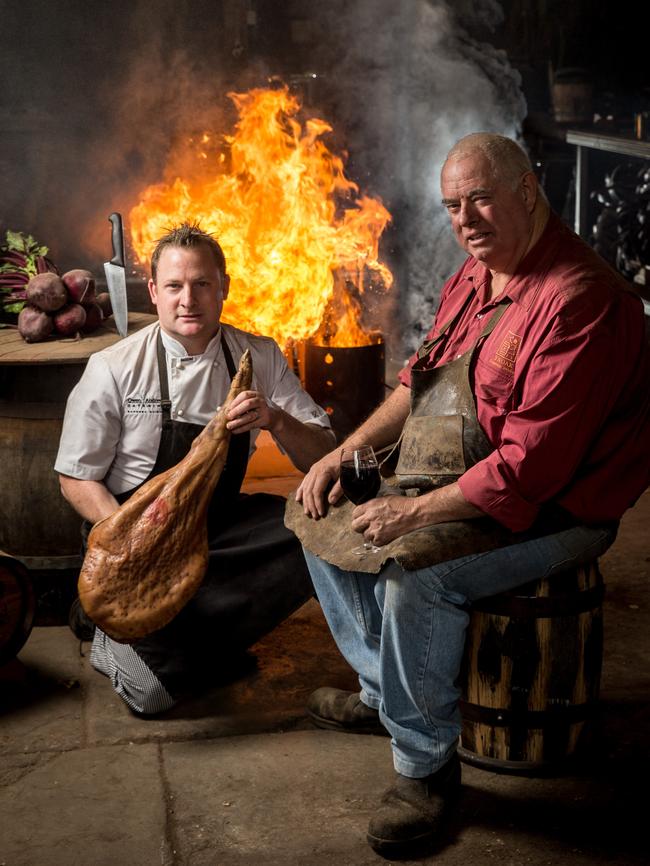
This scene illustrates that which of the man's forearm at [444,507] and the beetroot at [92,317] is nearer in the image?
the man's forearm at [444,507]

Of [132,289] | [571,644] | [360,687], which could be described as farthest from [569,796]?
[132,289]

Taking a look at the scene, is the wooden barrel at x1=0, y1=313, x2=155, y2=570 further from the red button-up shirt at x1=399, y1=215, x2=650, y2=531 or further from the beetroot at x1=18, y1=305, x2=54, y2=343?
the red button-up shirt at x1=399, y1=215, x2=650, y2=531

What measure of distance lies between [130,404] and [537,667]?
173 centimetres

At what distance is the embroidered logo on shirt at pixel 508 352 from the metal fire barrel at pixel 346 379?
3.43 metres

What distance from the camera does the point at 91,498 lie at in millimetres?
3740

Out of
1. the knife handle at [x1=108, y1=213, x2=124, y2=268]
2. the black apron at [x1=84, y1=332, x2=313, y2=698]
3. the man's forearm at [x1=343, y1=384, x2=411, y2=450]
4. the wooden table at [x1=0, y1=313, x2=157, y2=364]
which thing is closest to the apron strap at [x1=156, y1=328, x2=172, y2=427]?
the black apron at [x1=84, y1=332, x2=313, y2=698]

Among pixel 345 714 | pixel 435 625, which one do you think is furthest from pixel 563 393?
pixel 345 714

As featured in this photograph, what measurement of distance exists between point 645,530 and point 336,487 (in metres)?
2.52

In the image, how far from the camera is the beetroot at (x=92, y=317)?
458 centimetres

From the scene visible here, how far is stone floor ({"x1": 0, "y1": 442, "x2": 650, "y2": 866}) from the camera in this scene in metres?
2.93

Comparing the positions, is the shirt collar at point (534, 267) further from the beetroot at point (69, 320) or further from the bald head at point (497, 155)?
the beetroot at point (69, 320)

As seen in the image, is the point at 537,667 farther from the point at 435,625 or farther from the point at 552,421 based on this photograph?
the point at 552,421

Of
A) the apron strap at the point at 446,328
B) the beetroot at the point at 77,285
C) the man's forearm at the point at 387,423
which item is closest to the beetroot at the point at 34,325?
the beetroot at the point at 77,285

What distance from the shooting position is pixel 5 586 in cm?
378
